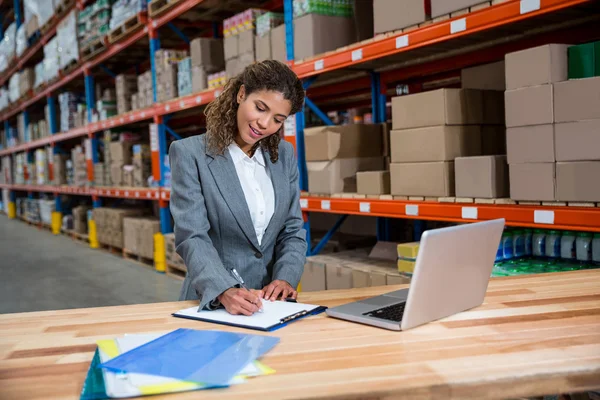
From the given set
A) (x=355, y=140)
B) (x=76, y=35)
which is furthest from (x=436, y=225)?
(x=76, y=35)

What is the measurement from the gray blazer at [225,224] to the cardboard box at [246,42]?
2.73 meters

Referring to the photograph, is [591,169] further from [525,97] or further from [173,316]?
[173,316]

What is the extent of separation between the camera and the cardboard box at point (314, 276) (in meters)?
4.09

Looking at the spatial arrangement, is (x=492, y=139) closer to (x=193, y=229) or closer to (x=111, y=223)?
(x=193, y=229)

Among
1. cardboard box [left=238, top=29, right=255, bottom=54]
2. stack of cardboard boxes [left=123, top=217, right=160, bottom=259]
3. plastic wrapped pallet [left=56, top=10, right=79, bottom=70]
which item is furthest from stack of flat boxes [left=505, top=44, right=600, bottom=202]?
plastic wrapped pallet [left=56, top=10, right=79, bottom=70]

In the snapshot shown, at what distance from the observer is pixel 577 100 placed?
8.00 feet

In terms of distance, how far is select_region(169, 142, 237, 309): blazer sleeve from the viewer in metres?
1.72

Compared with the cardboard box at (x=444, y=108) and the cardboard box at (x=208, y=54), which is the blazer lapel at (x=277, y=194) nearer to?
the cardboard box at (x=444, y=108)

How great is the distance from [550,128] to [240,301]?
1.68 m

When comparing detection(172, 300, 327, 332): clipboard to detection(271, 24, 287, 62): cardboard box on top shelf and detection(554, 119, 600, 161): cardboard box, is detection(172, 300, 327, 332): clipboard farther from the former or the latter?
detection(271, 24, 287, 62): cardboard box on top shelf

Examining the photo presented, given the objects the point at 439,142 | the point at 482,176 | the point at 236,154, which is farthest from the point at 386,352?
the point at 439,142

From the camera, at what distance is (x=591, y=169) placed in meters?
2.41

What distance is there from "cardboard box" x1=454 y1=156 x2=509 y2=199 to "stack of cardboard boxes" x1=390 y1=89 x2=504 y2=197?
0.11m

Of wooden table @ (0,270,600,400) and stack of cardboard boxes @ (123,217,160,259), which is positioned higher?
wooden table @ (0,270,600,400)
